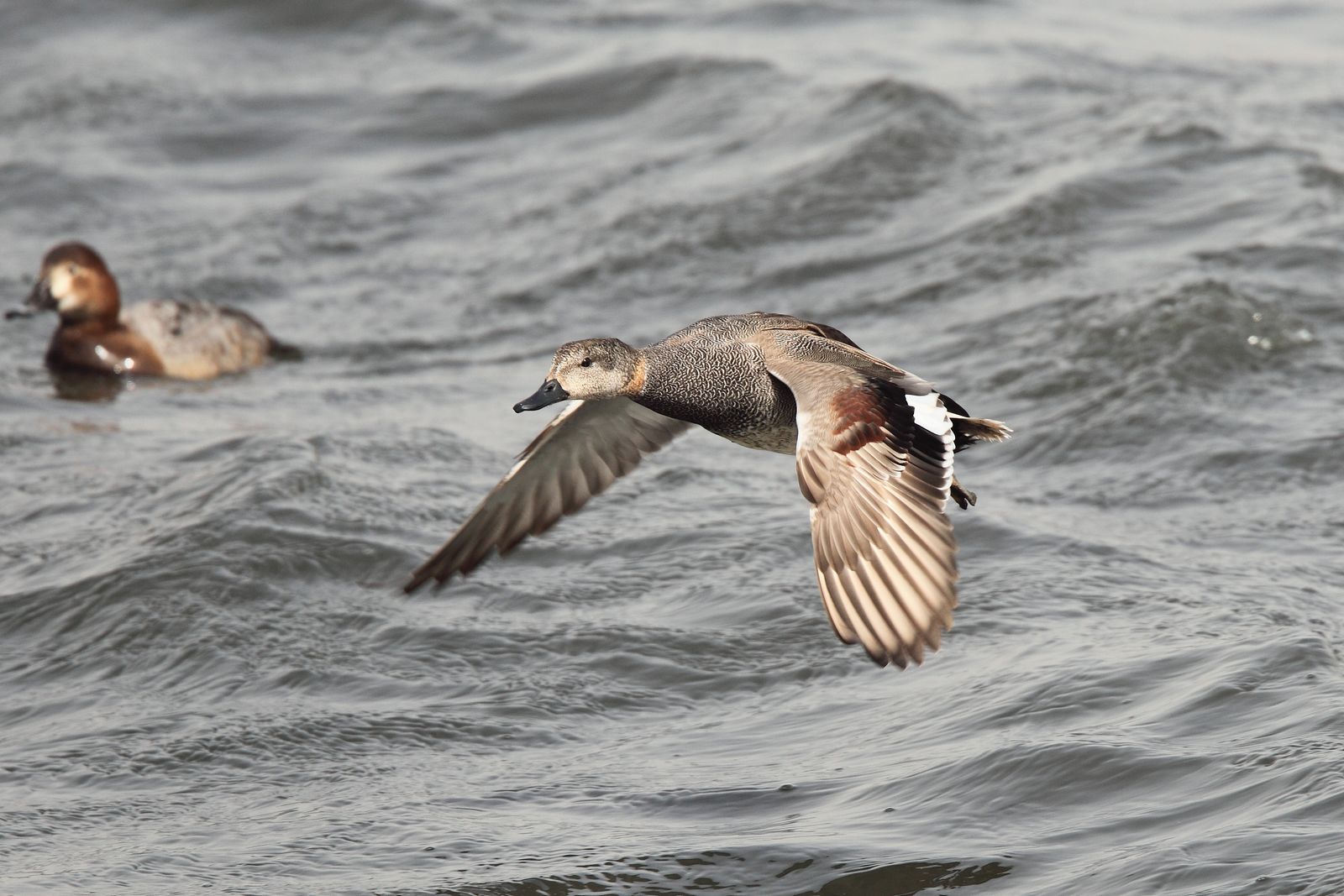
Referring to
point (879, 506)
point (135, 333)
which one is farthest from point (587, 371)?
point (135, 333)

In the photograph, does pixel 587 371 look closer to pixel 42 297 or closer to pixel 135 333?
pixel 135 333

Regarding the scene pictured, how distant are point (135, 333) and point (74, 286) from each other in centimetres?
39

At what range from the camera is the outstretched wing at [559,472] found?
546cm

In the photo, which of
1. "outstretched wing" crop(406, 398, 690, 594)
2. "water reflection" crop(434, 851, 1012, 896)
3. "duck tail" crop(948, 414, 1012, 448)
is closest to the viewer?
"water reflection" crop(434, 851, 1012, 896)

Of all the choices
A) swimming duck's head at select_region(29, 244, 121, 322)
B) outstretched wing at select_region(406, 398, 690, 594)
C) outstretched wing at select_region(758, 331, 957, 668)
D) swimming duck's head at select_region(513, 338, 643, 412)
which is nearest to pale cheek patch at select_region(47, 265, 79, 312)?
swimming duck's head at select_region(29, 244, 121, 322)

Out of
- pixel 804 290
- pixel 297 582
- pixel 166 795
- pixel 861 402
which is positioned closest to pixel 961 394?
pixel 804 290

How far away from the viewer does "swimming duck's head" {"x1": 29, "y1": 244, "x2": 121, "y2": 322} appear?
943cm

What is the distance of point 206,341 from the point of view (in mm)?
9383

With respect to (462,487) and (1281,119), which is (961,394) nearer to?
(462,487)

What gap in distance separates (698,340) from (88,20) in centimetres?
1123

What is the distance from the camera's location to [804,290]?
9961 millimetres

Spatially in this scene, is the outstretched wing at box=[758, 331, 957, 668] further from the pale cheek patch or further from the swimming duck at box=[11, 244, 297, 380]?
the pale cheek patch

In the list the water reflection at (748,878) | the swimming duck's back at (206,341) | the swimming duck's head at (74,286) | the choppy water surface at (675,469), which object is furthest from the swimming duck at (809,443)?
the swimming duck's head at (74,286)

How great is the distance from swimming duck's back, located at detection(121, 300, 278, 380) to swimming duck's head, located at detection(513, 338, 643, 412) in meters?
4.57
